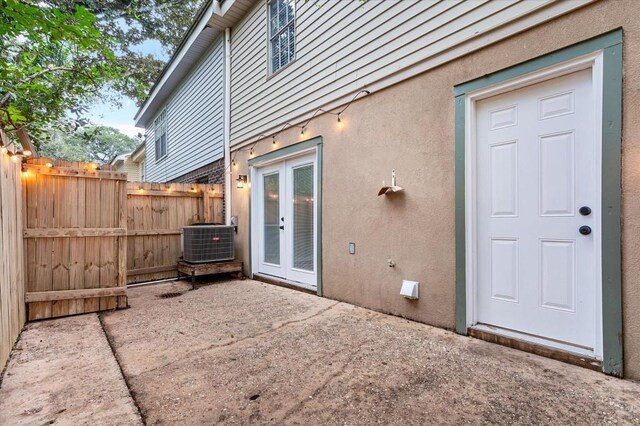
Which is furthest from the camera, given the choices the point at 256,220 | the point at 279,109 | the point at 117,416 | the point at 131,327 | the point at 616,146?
the point at 256,220

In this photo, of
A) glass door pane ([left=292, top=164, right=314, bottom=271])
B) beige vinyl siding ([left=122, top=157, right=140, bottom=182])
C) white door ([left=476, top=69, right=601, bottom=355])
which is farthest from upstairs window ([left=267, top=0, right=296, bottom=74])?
beige vinyl siding ([left=122, top=157, right=140, bottom=182])

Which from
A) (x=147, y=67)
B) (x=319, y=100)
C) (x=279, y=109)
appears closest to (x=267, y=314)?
(x=319, y=100)

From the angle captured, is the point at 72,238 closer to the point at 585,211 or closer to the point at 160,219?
the point at 160,219

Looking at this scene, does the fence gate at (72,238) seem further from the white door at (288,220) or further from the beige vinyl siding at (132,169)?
the beige vinyl siding at (132,169)

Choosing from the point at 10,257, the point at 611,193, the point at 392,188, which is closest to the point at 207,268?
the point at 10,257

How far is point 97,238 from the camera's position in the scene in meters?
3.79

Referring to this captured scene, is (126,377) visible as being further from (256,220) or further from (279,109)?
(279,109)

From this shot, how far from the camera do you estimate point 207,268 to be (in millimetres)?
5418

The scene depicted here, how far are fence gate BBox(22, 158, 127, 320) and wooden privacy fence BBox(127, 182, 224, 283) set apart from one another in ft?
6.39

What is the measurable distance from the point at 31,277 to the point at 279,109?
3861 millimetres

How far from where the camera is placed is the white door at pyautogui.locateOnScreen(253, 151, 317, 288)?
4.67m

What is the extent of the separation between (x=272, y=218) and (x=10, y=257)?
3337 mm

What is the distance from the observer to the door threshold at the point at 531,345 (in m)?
2.15

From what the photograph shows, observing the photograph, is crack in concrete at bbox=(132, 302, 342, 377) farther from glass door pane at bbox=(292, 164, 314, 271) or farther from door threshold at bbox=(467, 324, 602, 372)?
door threshold at bbox=(467, 324, 602, 372)
